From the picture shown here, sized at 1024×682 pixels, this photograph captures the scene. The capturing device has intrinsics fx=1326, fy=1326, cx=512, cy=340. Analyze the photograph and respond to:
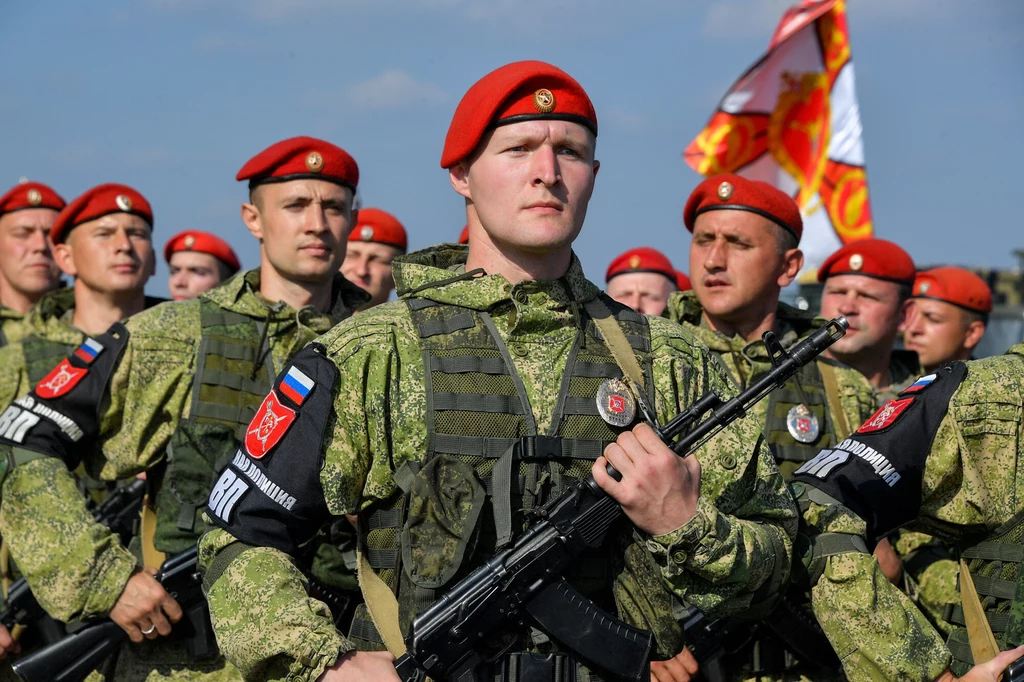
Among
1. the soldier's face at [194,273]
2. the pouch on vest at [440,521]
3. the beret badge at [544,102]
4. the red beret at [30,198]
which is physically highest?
the red beret at [30,198]

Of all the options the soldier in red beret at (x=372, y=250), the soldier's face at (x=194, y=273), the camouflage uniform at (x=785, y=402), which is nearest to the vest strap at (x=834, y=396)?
the camouflage uniform at (x=785, y=402)

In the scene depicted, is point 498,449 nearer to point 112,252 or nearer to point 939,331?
point 112,252

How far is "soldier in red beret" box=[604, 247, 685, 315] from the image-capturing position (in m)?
9.97

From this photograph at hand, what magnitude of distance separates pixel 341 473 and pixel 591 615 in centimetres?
74

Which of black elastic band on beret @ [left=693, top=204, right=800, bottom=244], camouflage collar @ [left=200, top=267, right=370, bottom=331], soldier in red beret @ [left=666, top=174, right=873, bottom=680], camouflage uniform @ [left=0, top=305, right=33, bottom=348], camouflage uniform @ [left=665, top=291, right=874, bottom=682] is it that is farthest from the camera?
camouflage uniform @ [left=0, top=305, right=33, bottom=348]

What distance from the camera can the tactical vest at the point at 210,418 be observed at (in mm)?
5387

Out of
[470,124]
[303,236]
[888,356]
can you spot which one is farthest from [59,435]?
[888,356]

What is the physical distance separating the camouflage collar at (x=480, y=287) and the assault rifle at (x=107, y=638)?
6.63ft

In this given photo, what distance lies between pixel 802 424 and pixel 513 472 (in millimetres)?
2767

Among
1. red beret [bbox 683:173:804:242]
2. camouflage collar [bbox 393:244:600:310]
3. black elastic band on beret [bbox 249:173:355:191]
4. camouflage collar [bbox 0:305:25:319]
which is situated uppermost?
camouflage collar [bbox 0:305:25:319]

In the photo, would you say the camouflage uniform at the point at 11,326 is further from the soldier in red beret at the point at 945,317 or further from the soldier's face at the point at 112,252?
the soldier in red beret at the point at 945,317

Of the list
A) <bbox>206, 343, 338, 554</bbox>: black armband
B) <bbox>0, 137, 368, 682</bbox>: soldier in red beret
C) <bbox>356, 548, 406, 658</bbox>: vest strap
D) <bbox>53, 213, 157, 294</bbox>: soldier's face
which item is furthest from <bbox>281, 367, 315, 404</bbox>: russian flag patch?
<bbox>53, 213, 157, 294</bbox>: soldier's face

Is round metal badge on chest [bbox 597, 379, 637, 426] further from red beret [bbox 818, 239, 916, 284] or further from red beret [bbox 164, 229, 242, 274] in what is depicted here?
red beret [bbox 164, 229, 242, 274]

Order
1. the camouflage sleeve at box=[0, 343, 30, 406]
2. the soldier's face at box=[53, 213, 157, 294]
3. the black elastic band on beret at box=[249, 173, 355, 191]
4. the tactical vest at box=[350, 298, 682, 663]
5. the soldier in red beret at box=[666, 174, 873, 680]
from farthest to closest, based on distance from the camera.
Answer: the soldier's face at box=[53, 213, 157, 294] < the camouflage sleeve at box=[0, 343, 30, 406] < the black elastic band on beret at box=[249, 173, 355, 191] < the soldier in red beret at box=[666, 174, 873, 680] < the tactical vest at box=[350, 298, 682, 663]
